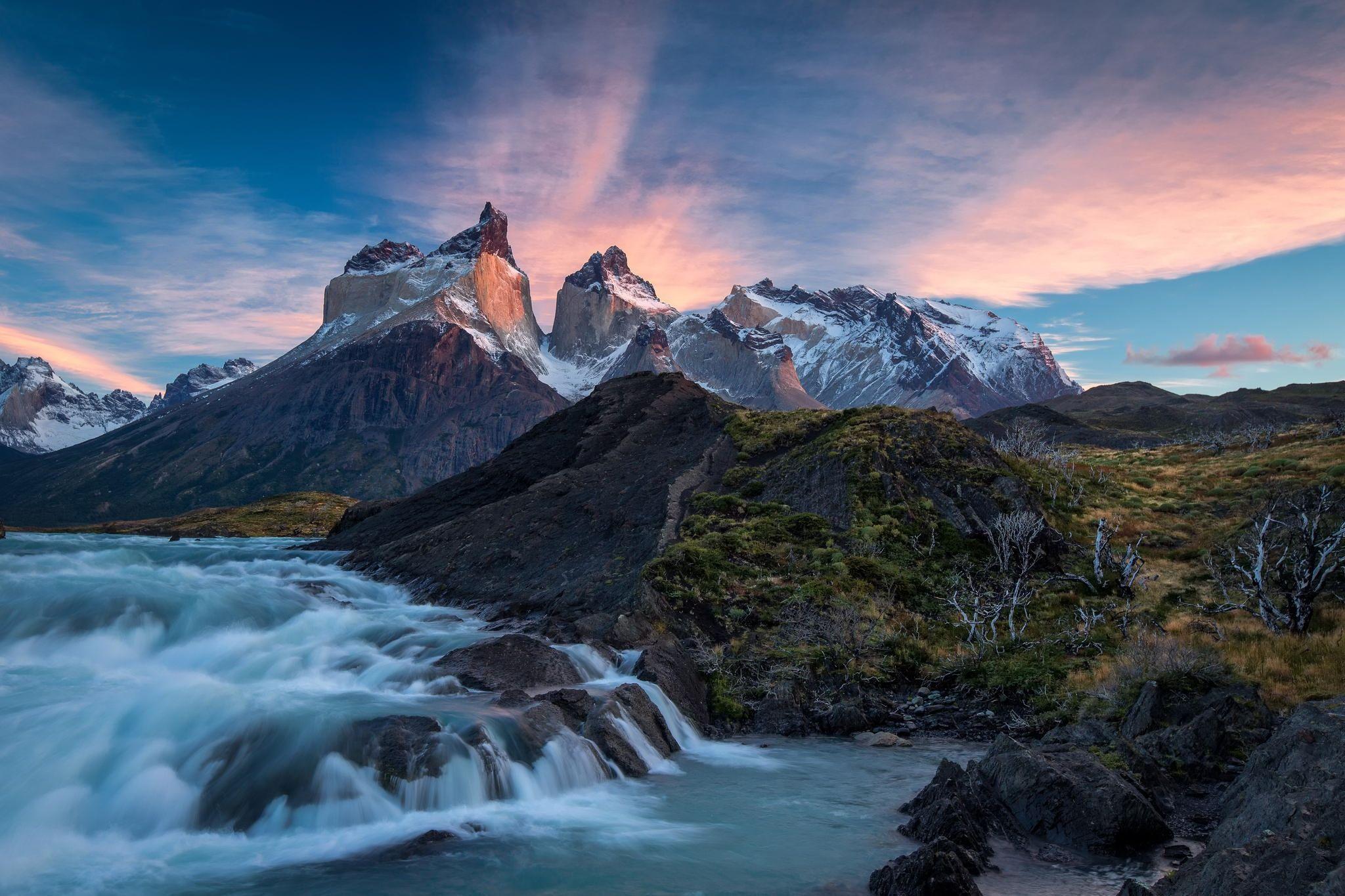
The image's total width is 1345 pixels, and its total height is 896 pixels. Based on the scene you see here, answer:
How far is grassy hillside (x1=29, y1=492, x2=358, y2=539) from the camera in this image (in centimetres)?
10350

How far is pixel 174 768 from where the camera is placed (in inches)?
561

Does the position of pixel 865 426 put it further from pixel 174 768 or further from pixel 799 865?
pixel 174 768

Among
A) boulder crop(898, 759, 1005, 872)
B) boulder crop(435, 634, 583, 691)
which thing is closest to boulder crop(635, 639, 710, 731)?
boulder crop(435, 634, 583, 691)

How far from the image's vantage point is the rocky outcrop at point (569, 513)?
30.4 meters

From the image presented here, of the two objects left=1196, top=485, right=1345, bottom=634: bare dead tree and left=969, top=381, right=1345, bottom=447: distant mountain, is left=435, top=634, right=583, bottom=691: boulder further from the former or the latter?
left=969, top=381, right=1345, bottom=447: distant mountain

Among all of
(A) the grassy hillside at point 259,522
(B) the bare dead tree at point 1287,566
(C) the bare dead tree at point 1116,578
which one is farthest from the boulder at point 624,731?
(A) the grassy hillside at point 259,522

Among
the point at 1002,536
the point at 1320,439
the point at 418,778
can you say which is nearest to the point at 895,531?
the point at 1002,536

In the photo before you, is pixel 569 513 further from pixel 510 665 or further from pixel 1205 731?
pixel 1205 731

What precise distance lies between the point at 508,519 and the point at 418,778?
26.5m

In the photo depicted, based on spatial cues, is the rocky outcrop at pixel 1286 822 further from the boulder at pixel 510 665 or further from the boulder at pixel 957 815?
the boulder at pixel 510 665

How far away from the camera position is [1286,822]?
813 centimetres

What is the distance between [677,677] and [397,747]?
27.5ft

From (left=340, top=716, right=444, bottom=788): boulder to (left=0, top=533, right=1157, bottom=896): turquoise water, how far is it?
10.8 inches

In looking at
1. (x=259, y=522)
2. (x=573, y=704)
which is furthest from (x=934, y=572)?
(x=259, y=522)
